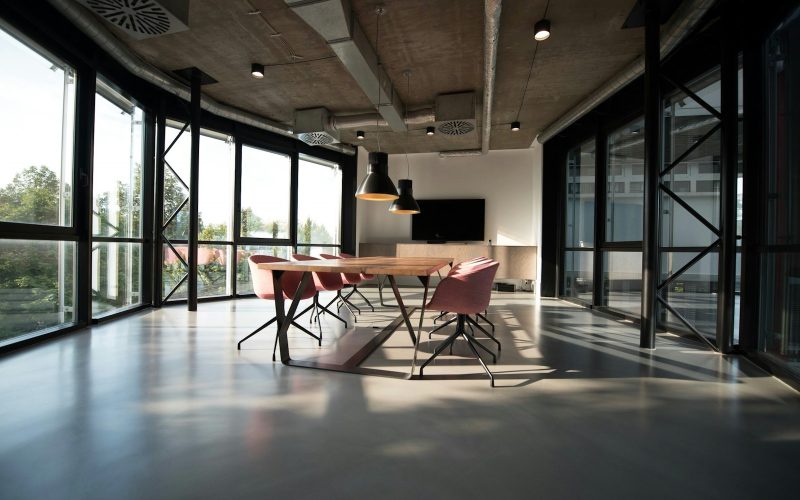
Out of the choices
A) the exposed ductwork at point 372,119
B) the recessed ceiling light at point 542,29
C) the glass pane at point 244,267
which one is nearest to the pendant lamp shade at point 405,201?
the exposed ductwork at point 372,119

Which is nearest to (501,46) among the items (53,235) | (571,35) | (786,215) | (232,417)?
(571,35)

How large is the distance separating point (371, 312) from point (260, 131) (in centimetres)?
401

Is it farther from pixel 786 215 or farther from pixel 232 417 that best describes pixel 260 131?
pixel 786 215

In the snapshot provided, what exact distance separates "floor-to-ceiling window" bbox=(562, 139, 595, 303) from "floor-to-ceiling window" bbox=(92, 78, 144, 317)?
689cm

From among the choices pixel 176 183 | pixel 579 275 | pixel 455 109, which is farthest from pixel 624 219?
pixel 176 183

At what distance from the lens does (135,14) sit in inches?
123

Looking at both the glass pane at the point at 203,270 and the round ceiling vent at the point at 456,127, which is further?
the glass pane at the point at 203,270

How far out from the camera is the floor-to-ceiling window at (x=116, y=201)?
15.1 feet

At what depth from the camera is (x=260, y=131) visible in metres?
6.99

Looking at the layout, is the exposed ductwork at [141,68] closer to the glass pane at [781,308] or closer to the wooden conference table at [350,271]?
the wooden conference table at [350,271]

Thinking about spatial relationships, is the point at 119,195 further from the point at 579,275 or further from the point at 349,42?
the point at 579,275

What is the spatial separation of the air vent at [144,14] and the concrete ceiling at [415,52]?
1.55ft

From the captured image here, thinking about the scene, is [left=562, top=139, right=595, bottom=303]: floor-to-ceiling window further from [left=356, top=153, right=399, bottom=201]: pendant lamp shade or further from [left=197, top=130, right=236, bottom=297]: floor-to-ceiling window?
[left=197, top=130, right=236, bottom=297]: floor-to-ceiling window

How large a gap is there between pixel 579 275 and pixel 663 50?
385 cm
